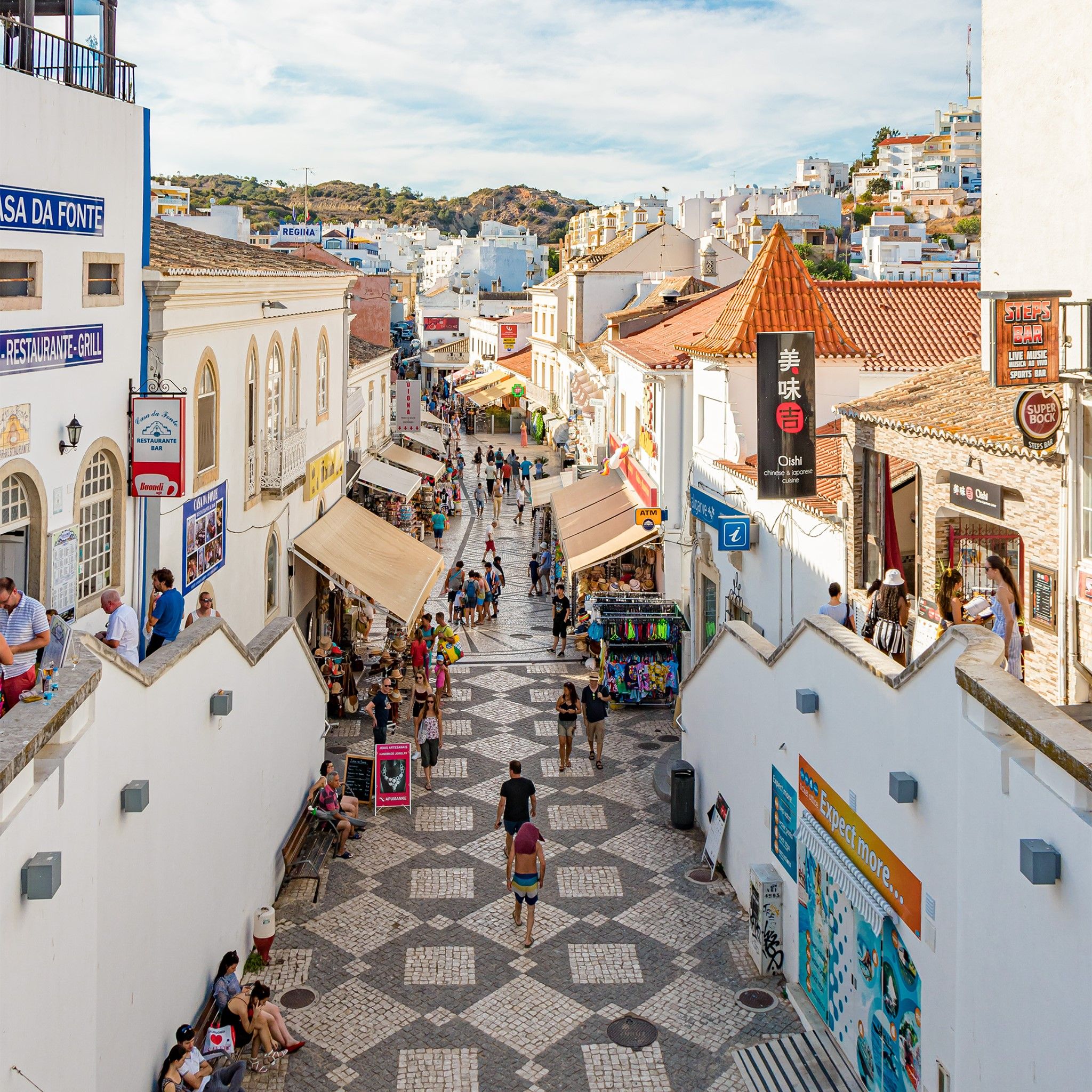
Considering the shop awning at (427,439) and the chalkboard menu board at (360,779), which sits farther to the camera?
the shop awning at (427,439)

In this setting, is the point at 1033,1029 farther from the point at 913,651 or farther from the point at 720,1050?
the point at 913,651

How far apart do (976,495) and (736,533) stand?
6.73 m

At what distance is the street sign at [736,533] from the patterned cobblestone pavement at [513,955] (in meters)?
3.92

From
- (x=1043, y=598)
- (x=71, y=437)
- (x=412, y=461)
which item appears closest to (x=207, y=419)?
(x=71, y=437)

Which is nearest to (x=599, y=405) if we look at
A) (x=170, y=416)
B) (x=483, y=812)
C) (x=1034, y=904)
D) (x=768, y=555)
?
(x=768, y=555)

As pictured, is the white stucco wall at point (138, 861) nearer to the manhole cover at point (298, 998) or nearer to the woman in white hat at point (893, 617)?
the manhole cover at point (298, 998)

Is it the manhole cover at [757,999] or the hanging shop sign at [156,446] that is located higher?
the hanging shop sign at [156,446]

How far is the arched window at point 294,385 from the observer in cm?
2100

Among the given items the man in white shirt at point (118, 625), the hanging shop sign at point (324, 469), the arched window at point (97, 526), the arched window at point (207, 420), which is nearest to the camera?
the man in white shirt at point (118, 625)

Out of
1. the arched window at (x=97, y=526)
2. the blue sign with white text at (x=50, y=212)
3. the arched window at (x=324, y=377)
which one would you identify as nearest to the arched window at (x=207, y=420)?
the arched window at (x=97, y=526)

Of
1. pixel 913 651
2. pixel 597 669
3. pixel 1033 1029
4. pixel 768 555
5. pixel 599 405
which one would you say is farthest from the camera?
pixel 599 405

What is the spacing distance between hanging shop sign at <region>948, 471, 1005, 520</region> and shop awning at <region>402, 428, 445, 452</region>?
33629 millimetres

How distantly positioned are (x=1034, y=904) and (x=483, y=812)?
10.4 m

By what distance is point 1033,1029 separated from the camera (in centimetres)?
648
